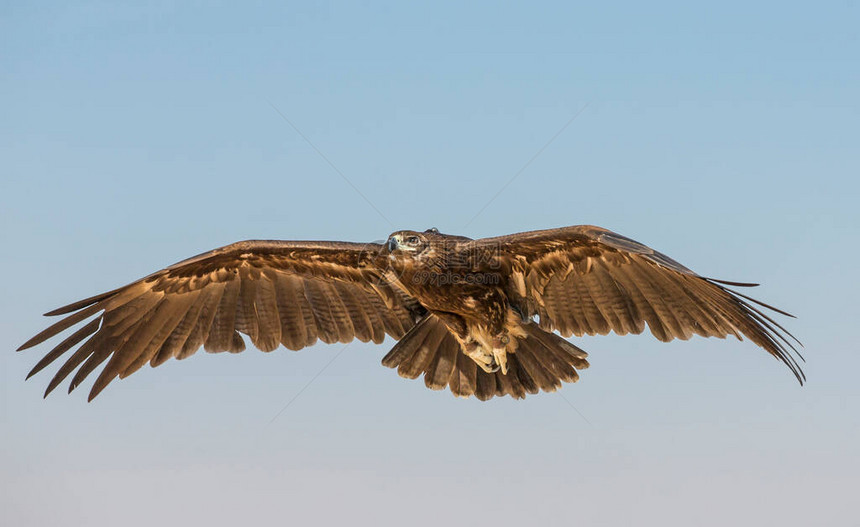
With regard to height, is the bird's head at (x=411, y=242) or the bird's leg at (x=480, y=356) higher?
the bird's head at (x=411, y=242)

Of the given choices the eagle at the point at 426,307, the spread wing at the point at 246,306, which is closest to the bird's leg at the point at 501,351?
the eagle at the point at 426,307

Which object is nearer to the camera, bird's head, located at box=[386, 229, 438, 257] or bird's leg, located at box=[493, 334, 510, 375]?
bird's head, located at box=[386, 229, 438, 257]

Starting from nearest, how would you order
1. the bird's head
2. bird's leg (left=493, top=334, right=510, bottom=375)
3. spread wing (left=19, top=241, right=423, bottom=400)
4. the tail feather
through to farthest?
the bird's head
bird's leg (left=493, top=334, right=510, bottom=375)
the tail feather
spread wing (left=19, top=241, right=423, bottom=400)

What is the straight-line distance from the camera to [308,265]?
27.8 feet

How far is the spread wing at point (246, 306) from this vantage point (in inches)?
326

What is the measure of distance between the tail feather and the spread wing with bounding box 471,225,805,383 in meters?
0.29

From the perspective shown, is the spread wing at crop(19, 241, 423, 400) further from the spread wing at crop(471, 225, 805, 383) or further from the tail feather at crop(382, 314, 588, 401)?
the spread wing at crop(471, 225, 805, 383)

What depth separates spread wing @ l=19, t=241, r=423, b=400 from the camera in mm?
8281

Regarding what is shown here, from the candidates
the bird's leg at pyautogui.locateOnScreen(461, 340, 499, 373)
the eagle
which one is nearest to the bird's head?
the eagle

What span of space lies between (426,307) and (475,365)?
74 cm

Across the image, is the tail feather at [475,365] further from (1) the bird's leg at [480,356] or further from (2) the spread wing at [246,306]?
(2) the spread wing at [246,306]

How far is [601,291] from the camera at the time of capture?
318 inches

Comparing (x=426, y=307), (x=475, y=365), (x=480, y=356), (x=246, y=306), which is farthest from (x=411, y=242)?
(x=246, y=306)

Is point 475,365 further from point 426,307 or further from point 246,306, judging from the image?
point 246,306
